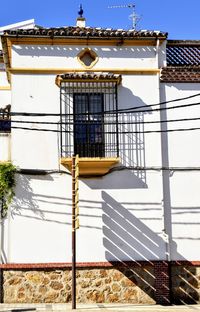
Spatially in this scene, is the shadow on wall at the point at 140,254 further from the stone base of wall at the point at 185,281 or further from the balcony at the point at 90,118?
the balcony at the point at 90,118

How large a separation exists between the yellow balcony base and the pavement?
3.58m

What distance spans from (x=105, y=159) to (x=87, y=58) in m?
3.16

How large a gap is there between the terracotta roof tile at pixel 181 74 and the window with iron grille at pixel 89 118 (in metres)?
1.57

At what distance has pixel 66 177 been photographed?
15.3 m

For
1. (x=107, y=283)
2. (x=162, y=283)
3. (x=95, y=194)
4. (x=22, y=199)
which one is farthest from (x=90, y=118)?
(x=162, y=283)

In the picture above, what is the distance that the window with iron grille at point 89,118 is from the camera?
15.4 m

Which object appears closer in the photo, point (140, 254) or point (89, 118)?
point (140, 254)

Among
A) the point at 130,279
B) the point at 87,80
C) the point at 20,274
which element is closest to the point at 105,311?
the point at 130,279

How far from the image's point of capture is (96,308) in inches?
552

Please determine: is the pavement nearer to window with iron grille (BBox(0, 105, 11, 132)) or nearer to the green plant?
the green plant

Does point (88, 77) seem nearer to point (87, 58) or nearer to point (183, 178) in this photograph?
point (87, 58)

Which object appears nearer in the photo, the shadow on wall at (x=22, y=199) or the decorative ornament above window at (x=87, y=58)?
the shadow on wall at (x=22, y=199)

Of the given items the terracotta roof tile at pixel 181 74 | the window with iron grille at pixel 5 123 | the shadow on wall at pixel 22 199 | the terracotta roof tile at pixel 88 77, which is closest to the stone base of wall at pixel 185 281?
the shadow on wall at pixel 22 199

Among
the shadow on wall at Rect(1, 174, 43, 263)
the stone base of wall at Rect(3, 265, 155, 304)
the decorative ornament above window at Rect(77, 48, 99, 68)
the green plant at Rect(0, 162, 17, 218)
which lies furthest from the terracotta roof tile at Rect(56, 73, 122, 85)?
the stone base of wall at Rect(3, 265, 155, 304)
